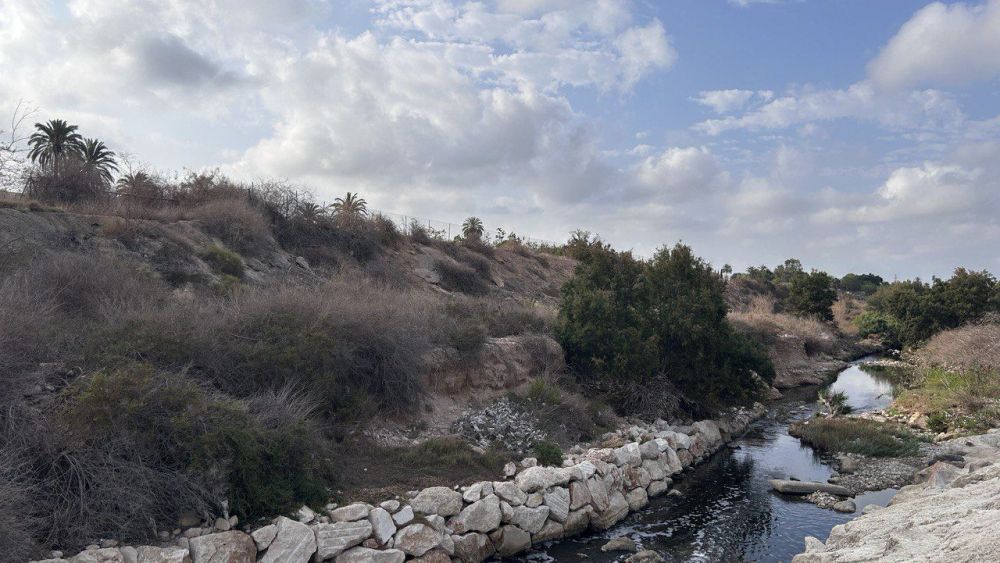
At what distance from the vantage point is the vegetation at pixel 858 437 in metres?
17.8

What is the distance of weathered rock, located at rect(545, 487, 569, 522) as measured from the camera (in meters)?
11.8

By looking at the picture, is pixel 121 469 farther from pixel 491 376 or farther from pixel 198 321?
pixel 491 376

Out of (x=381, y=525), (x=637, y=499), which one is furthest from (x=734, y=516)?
(x=381, y=525)

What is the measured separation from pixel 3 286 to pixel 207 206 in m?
13.9

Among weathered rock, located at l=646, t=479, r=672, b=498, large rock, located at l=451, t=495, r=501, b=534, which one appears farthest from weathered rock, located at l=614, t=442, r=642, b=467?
large rock, located at l=451, t=495, r=501, b=534

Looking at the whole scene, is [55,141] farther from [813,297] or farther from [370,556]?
[813,297]

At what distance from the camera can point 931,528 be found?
8.91 metres

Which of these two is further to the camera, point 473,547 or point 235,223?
point 235,223

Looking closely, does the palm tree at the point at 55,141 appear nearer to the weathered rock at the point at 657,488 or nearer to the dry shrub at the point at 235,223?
the dry shrub at the point at 235,223

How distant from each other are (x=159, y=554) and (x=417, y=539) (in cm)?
355

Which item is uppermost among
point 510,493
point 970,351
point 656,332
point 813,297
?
point 813,297

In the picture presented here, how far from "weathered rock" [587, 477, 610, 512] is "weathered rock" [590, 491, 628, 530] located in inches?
3.7

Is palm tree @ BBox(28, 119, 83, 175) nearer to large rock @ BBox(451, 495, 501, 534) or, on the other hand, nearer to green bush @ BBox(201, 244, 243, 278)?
green bush @ BBox(201, 244, 243, 278)

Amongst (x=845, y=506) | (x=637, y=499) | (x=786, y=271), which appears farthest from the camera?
(x=786, y=271)
